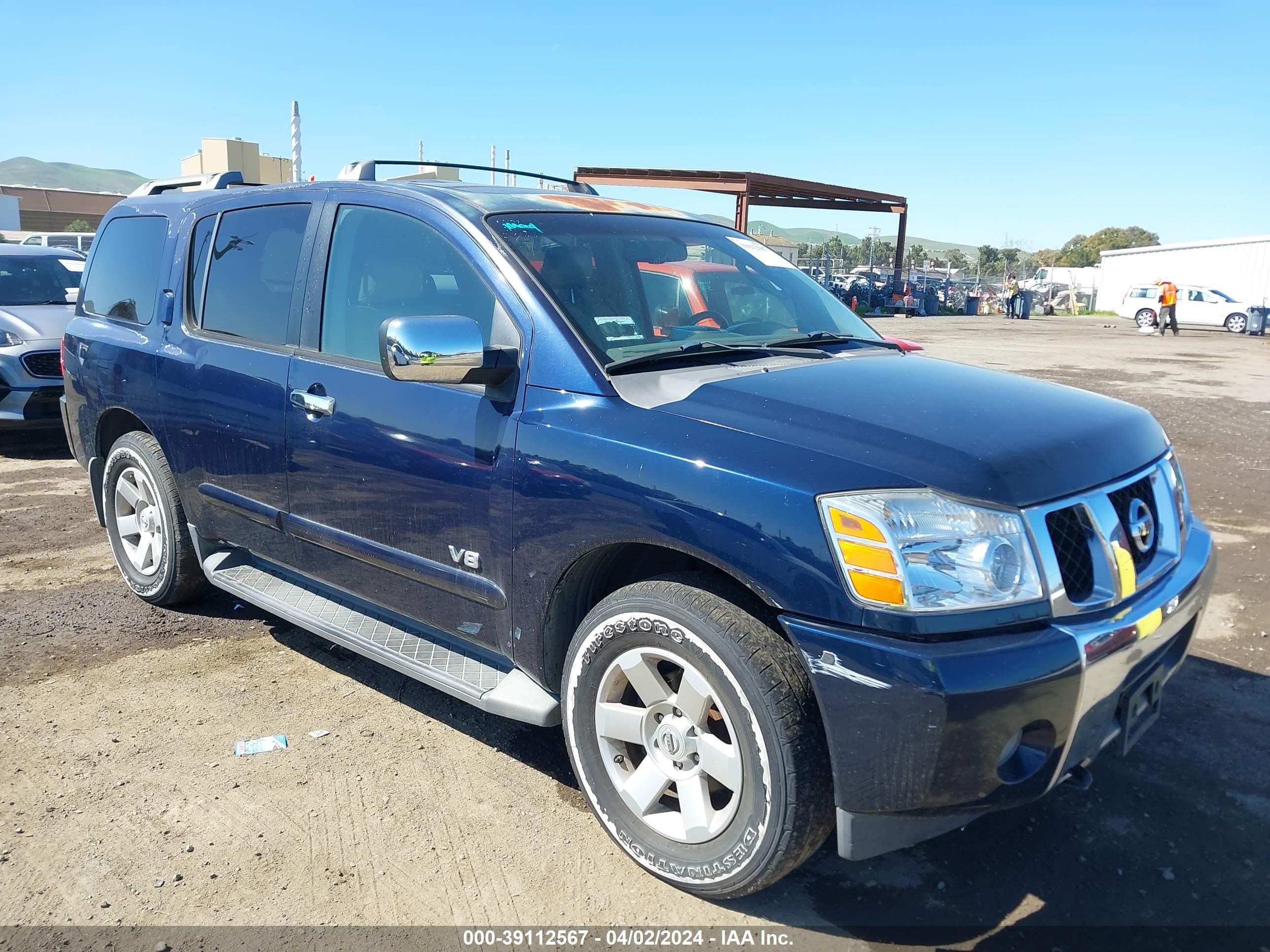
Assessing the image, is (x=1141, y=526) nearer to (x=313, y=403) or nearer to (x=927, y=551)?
(x=927, y=551)

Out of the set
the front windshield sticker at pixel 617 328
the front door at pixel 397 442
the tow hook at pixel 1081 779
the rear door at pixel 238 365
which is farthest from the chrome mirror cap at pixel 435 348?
the tow hook at pixel 1081 779

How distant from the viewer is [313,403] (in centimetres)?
335

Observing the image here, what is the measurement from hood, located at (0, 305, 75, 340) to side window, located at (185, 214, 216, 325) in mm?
4760

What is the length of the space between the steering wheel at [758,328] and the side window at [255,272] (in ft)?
5.63

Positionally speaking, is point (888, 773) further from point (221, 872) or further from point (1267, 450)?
point (1267, 450)

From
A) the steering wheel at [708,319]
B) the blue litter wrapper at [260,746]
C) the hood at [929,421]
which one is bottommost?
the blue litter wrapper at [260,746]

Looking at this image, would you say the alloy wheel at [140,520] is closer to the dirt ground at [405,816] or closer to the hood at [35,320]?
the dirt ground at [405,816]

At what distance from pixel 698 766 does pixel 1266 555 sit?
465cm

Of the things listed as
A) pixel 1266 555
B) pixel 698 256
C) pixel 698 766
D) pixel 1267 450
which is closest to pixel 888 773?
pixel 698 766

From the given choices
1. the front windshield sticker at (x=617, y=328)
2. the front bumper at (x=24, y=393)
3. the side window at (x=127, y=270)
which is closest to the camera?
the front windshield sticker at (x=617, y=328)

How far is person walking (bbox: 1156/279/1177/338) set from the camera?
29266mm

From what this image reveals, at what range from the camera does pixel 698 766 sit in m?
2.51

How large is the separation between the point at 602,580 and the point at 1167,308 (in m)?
32.2

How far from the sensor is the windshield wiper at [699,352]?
2.80 m
